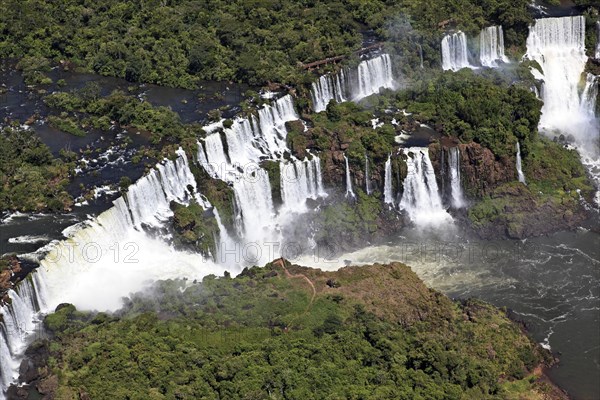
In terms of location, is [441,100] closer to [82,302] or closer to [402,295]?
[402,295]

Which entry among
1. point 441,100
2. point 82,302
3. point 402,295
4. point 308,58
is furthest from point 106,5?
point 402,295

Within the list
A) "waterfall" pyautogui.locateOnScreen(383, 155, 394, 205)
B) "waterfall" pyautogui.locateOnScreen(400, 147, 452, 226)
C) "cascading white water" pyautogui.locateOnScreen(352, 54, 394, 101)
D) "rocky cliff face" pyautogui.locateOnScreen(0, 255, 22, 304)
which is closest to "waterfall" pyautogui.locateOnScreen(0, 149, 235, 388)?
"rocky cliff face" pyautogui.locateOnScreen(0, 255, 22, 304)

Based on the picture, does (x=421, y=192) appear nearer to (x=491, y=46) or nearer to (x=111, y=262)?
(x=491, y=46)

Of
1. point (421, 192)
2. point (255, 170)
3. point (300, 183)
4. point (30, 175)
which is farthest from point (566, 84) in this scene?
point (30, 175)

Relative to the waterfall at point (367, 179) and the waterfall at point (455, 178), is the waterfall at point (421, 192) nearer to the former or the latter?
the waterfall at point (455, 178)

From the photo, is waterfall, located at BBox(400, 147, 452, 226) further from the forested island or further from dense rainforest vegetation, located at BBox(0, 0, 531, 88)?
dense rainforest vegetation, located at BBox(0, 0, 531, 88)
